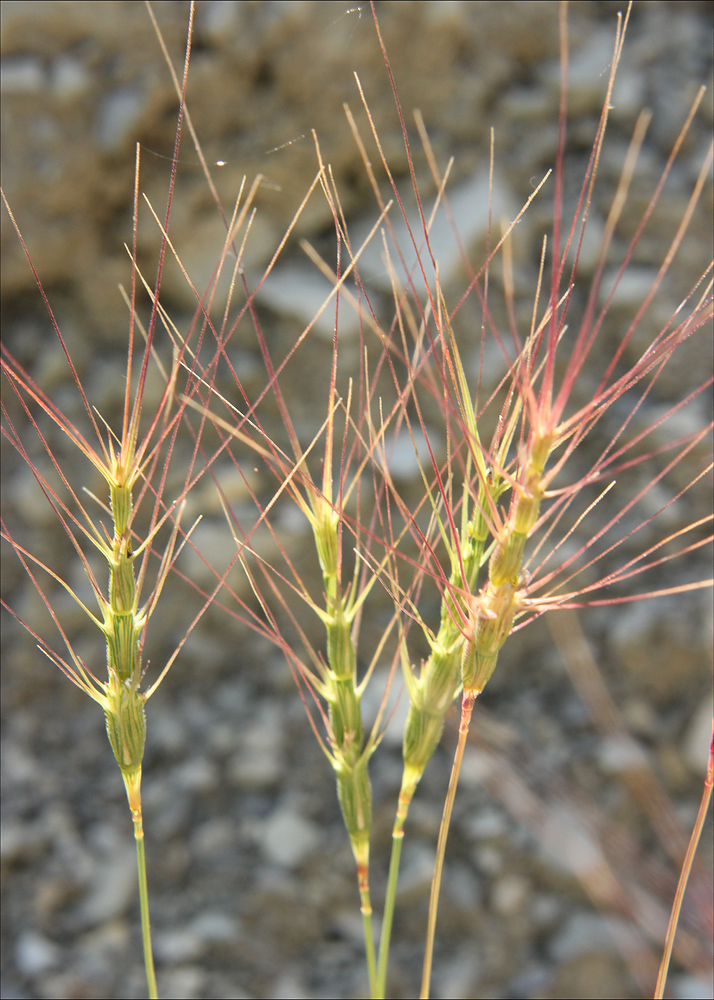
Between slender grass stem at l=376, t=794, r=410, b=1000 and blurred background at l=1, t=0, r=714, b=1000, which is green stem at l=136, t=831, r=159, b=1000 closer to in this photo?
slender grass stem at l=376, t=794, r=410, b=1000

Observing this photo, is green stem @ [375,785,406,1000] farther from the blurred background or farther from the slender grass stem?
the blurred background

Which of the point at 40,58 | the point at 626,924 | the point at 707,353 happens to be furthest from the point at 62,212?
the point at 626,924

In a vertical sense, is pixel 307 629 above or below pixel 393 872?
below

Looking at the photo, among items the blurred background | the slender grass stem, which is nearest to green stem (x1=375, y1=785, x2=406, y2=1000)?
the slender grass stem

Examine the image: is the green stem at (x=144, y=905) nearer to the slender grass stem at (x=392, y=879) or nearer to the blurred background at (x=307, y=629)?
the slender grass stem at (x=392, y=879)

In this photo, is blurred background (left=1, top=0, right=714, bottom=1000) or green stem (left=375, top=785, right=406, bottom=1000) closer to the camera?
green stem (left=375, top=785, right=406, bottom=1000)

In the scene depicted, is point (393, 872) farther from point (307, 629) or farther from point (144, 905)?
point (307, 629)

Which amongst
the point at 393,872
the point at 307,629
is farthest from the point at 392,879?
the point at 307,629

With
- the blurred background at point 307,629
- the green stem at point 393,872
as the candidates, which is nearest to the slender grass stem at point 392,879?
the green stem at point 393,872

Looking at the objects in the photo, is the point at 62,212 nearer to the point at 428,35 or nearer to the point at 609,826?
the point at 428,35
